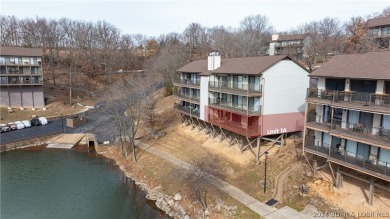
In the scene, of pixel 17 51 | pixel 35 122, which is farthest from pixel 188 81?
pixel 17 51

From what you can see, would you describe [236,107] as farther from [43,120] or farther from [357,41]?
[43,120]

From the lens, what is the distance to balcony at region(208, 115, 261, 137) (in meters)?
33.9

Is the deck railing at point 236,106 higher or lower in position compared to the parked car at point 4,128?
higher

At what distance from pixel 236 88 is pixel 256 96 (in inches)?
144

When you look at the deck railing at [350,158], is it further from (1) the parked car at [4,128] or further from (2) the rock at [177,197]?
(1) the parked car at [4,128]

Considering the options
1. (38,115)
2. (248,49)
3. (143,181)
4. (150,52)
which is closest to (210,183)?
(143,181)

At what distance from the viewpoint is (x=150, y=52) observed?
12612 centimetres

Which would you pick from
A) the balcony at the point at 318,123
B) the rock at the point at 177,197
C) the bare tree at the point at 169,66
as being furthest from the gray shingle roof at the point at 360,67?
the bare tree at the point at 169,66

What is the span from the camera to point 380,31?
210 feet

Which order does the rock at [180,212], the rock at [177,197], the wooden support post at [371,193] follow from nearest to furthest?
the wooden support post at [371,193] < the rock at [180,212] < the rock at [177,197]

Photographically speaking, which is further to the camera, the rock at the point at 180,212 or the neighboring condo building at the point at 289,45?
the neighboring condo building at the point at 289,45

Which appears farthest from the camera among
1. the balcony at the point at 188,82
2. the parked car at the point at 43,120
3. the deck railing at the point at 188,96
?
the parked car at the point at 43,120

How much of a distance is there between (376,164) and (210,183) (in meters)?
14.9

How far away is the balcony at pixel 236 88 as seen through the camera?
33594 millimetres
